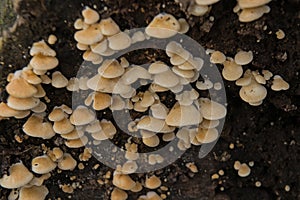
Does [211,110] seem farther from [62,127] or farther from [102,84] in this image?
[62,127]

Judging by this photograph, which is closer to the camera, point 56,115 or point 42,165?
point 56,115

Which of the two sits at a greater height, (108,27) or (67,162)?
(108,27)

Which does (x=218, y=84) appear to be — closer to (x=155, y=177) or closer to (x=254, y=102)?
(x=254, y=102)

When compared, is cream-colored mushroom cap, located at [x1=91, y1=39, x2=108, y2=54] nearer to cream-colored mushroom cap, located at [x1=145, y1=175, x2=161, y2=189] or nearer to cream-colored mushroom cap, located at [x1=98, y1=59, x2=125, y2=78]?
cream-colored mushroom cap, located at [x1=98, y1=59, x2=125, y2=78]

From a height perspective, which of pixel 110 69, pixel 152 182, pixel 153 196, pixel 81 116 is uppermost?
pixel 110 69

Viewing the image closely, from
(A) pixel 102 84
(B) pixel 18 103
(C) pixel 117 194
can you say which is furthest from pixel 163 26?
(C) pixel 117 194

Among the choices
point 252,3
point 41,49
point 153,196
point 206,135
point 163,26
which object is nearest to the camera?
point 252,3

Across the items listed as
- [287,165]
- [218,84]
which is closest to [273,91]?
[218,84]

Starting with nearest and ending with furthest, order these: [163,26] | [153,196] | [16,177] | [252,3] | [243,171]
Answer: [252,3]
[163,26]
[16,177]
[243,171]
[153,196]
